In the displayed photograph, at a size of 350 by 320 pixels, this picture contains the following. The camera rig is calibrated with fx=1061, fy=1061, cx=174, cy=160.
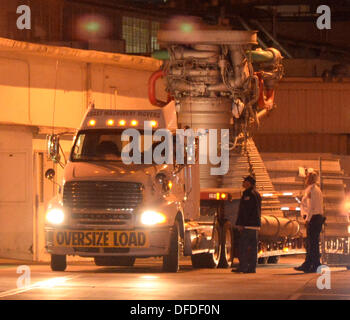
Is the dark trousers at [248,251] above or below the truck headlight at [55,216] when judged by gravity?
below

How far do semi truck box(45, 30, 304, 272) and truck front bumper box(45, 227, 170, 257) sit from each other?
0.7 inches

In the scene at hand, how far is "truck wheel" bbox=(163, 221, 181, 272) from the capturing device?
19.5 meters

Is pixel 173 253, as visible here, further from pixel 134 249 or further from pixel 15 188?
pixel 15 188

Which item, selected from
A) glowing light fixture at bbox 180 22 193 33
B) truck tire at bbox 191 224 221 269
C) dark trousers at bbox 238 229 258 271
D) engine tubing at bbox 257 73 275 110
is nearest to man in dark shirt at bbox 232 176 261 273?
dark trousers at bbox 238 229 258 271

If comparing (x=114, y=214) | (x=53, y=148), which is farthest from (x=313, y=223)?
(x=53, y=148)

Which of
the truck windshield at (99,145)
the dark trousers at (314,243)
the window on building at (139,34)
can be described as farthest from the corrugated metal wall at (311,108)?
the truck windshield at (99,145)

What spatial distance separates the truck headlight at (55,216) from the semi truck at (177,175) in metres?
0.02

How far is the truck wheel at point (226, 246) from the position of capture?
22672mm

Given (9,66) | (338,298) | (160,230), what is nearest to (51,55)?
(9,66)

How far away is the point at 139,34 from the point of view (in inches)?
1769

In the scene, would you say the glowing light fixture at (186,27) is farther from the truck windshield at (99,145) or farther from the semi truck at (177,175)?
the truck windshield at (99,145)

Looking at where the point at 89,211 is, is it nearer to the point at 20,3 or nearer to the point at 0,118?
the point at 0,118

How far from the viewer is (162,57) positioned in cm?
2475

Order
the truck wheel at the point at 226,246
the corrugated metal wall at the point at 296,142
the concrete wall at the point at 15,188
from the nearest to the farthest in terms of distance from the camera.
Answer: the truck wheel at the point at 226,246 < the concrete wall at the point at 15,188 < the corrugated metal wall at the point at 296,142
